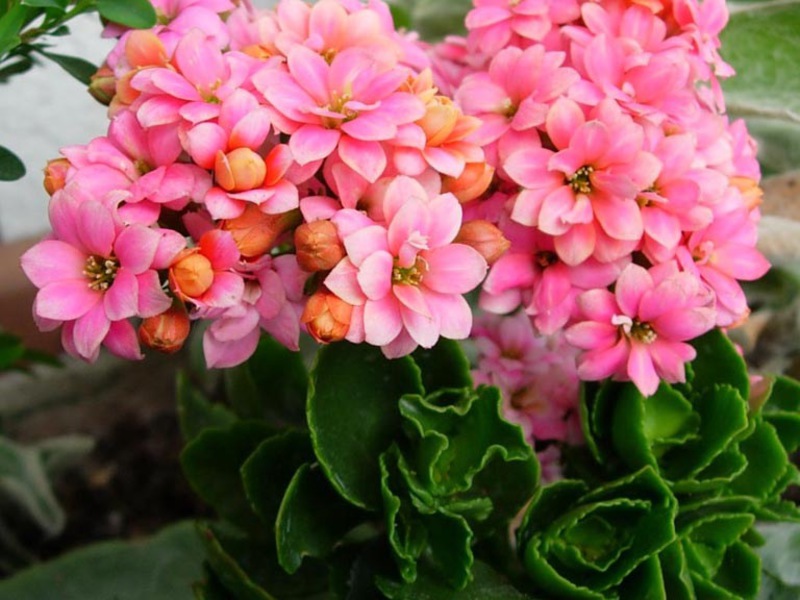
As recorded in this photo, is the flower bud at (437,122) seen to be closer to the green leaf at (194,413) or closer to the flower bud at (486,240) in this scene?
the flower bud at (486,240)

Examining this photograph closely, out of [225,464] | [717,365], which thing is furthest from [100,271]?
[717,365]

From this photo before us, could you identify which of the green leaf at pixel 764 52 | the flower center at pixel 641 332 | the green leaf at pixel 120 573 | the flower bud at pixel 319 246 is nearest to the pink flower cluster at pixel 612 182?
the flower center at pixel 641 332

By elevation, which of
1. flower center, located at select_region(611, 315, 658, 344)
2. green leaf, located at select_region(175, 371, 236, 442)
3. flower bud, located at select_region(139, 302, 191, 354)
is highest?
flower bud, located at select_region(139, 302, 191, 354)

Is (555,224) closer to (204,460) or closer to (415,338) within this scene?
(415,338)

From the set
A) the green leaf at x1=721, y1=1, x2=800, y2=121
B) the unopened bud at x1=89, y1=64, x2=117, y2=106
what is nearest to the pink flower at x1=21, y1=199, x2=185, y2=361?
the unopened bud at x1=89, y1=64, x2=117, y2=106

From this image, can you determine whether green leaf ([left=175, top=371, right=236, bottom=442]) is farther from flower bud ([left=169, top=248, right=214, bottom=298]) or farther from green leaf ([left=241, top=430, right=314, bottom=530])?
flower bud ([left=169, top=248, right=214, bottom=298])

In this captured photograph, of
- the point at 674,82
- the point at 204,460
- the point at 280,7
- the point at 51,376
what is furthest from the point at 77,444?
the point at 674,82
